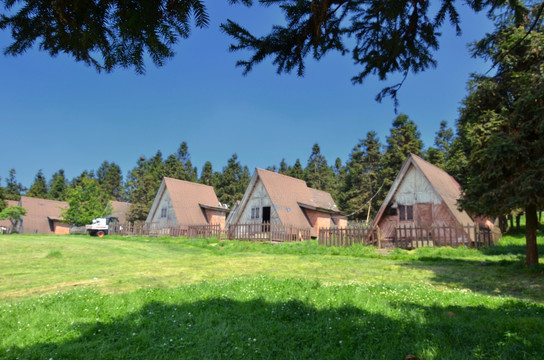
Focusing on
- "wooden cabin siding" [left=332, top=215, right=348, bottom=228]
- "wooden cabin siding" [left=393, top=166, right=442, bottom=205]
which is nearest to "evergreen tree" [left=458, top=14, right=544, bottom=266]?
"wooden cabin siding" [left=393, top=166, right=442, bottom=205]

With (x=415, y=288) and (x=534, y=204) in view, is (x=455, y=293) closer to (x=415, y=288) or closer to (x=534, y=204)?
(x=415, y=288)

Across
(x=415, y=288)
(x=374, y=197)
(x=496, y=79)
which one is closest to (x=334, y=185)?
(x=374, y=197)

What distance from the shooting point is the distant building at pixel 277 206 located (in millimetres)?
29953

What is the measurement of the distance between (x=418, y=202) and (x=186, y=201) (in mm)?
25611

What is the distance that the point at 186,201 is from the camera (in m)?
39.3

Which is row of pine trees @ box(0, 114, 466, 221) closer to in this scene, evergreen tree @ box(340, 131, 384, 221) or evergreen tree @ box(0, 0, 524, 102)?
evergreen tree @ box(340, 131, 384, 221)

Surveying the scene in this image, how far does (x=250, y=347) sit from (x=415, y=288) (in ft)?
15.9

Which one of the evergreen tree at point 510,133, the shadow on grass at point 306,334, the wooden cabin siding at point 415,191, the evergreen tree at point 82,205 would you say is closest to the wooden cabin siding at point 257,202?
the wooden cabin siding at point 415,191

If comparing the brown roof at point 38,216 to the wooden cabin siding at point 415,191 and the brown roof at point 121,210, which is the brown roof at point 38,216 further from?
the wooden cabin siding at point 415,191

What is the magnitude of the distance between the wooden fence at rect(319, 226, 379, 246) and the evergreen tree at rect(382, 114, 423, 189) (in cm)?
2789

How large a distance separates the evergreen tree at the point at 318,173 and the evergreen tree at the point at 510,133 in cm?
6094

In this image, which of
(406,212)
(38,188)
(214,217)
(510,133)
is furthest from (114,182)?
(510,133)

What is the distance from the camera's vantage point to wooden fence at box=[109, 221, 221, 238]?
29653mm

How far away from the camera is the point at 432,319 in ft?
16.8
